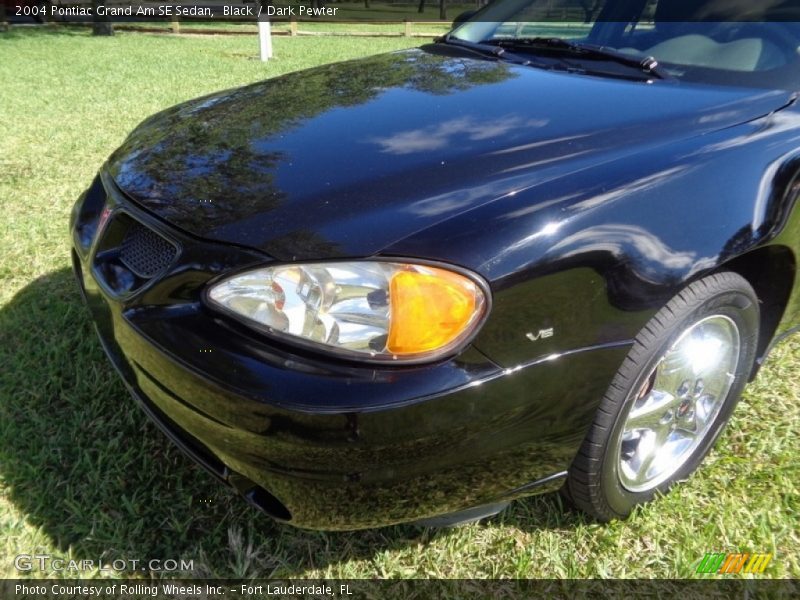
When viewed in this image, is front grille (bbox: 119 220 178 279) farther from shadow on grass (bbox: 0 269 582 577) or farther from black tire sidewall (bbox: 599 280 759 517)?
black tire sidewall (bbox: 599 280 759 517)

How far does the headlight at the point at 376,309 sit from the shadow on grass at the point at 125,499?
0.78 meters

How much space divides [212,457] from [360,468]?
445 mm

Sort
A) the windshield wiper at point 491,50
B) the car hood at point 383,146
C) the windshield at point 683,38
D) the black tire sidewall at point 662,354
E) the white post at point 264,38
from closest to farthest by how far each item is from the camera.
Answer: the car hood at point 383,146, the black tire sidewall at point 662,354, the windshield at point 683,38, the windshield wiper at point 491,50, the white post at point 264,38

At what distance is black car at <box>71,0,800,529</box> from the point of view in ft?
4.25

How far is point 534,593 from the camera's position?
1653mm

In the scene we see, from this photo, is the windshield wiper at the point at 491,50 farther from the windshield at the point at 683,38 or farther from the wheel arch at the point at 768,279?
the wheel arch at the point at 768,279

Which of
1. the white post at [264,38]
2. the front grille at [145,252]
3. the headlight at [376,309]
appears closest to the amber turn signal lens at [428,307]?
the headlight at [376,309]

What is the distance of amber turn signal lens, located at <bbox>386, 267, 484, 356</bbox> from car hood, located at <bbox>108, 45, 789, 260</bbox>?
4.5 inches

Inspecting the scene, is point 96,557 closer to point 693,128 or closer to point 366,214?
point 366,214

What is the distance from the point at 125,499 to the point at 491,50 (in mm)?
2117

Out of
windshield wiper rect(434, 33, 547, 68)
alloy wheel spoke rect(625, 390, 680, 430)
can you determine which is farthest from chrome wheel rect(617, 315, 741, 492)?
windshield wiper rect(434, 33, 547, 68)

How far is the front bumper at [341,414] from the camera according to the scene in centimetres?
126

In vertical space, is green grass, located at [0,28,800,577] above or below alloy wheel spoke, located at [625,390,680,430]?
below

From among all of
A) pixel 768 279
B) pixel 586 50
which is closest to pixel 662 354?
pixel 768 279
